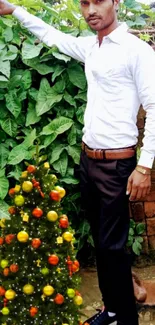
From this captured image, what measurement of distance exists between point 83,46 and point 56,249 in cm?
106

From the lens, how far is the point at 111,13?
8.07 ft

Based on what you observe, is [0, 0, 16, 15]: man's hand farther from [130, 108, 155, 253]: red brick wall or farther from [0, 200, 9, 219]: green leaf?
[130, 108, 155, 253]: red brick wall

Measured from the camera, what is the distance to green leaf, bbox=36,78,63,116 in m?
2.91

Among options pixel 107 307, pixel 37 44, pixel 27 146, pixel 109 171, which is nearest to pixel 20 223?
pixel 109 171

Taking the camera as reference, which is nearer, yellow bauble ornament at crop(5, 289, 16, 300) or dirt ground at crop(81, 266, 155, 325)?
yellow bauble ornament at crop(5, 289, 16, 300)

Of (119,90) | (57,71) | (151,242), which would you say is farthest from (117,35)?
(151,242)

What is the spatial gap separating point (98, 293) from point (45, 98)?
1.24 m

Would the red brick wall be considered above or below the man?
below

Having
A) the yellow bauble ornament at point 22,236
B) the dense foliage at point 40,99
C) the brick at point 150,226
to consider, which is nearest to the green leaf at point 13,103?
the dense foliage at point 40,99

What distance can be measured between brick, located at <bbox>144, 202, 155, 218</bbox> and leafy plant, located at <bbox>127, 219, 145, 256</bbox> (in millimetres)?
84

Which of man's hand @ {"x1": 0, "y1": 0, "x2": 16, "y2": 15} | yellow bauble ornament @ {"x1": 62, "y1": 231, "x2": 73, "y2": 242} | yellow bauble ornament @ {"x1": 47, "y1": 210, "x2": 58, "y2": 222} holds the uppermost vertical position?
man's hand @ {"x1": 0, "y1": 0, "x2": 16, "y2": 15}

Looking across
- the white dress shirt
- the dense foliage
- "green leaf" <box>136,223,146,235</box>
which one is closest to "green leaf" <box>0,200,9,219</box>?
the dense foliage

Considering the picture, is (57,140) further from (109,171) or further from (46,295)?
(46,295)

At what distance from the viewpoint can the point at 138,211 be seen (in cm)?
366
